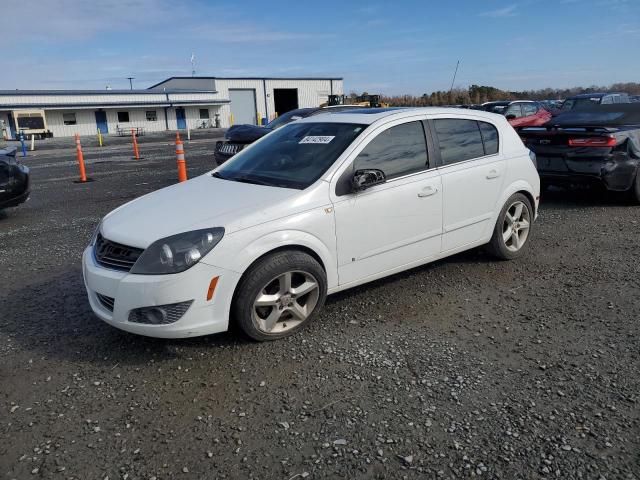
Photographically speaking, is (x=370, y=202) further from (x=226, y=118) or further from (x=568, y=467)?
(x=226, y=118)

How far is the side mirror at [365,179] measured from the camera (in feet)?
12.8

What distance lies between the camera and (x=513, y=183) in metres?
5.24

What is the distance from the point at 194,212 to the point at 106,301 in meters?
0.86

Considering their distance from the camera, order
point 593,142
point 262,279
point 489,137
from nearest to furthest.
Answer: point 262,279, point 489,137, point 593,142

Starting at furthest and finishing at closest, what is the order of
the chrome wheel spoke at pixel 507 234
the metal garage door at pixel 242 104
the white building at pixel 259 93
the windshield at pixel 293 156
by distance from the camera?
1. the metal garage door at pixel 242 104
2. the white building at pixel 259 93
3. the chrome wheel spoke at pixel 507 234
4. the windshield at pixel 293 156

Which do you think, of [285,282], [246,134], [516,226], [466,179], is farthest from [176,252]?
[246,134]

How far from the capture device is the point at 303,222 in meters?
3.73

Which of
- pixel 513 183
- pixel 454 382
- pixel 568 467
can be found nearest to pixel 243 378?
pixel 454 382

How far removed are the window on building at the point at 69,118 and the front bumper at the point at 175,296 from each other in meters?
48.4

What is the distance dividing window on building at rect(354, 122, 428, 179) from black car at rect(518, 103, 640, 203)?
4.46m

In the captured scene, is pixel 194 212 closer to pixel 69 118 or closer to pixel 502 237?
pixel 502 237

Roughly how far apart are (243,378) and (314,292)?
86 cm

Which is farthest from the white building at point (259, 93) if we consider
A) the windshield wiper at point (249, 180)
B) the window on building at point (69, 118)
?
the windshield wiper at point (249, 180)

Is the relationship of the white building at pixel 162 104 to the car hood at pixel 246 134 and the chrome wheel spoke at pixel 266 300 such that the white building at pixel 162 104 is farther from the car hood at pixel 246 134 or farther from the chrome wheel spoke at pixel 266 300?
the chrome wheel spoke at pixel 266 300
